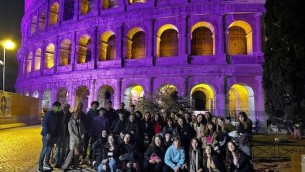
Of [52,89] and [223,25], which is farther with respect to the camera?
[52,89]

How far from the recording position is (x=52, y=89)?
27625 mm

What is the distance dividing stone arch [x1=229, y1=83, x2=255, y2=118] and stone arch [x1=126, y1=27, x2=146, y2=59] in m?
8.45

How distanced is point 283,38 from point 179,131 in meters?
9.14

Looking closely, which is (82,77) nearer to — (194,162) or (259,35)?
(259,35)

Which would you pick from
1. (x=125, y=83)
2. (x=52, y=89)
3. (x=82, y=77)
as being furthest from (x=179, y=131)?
(x=52, y=89)

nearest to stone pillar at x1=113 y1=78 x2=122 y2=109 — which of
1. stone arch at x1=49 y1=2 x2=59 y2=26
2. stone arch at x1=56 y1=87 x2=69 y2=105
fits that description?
stone arch at x1=56 y1=87 x2=69 y2=105

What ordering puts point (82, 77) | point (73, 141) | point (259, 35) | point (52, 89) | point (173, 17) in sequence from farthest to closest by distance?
point (52, 89), point (82, 77), point (173, 17), point (259, 35), point (73, 141)

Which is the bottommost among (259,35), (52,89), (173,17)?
(52,89)

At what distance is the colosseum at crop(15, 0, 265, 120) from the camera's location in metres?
21.4

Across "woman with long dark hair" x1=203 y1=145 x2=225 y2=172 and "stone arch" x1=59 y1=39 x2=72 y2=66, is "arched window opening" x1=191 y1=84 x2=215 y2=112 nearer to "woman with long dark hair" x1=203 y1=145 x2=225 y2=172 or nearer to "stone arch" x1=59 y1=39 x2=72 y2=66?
"stone arch" x1=59 y1=39 x2=72 y2=66

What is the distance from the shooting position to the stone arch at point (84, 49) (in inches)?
1057

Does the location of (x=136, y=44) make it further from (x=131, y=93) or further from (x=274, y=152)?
(x=274, y=152)

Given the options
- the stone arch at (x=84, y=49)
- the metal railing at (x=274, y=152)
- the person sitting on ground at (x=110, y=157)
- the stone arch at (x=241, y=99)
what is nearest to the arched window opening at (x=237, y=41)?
the stone arch at (x=241, y=99)

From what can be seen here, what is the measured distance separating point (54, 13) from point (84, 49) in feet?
22.0
